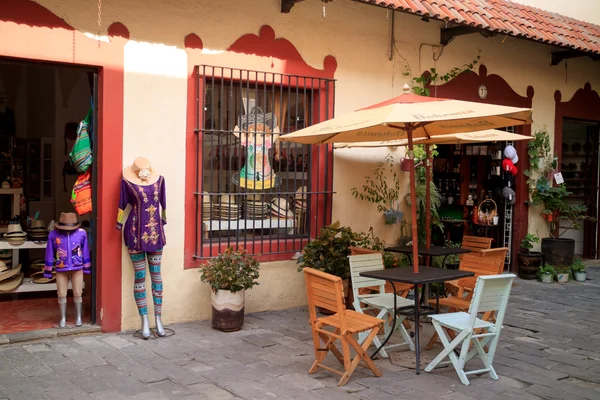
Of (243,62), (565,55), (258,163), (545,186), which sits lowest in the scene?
(545,186)

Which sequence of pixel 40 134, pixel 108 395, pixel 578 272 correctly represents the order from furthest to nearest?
pixel 40 134 → pixel 578 272 → pixel 108 395

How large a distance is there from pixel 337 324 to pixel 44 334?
9.83 feet

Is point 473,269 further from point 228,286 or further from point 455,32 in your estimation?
point 455,32

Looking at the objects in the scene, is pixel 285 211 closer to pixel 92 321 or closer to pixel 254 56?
pixel 254 56

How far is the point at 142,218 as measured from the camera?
20.4ft

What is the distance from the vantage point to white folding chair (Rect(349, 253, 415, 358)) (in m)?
5.75

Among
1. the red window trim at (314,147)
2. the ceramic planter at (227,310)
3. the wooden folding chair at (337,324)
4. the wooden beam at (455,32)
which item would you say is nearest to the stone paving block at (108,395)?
the wooden folding chair at (337,324)

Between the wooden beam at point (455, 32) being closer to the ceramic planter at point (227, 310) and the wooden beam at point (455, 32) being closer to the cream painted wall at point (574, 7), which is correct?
the cream painted wall at point (574, 7)

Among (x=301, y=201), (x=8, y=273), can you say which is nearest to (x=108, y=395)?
(x=8, y=273)

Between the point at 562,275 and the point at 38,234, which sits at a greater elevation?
the point at 38,234

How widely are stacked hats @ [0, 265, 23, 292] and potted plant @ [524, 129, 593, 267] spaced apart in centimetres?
762

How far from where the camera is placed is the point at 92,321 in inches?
256

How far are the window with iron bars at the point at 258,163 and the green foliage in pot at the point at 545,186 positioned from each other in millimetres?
4141

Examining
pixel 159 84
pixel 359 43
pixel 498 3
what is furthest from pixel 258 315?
pixel 498 3
